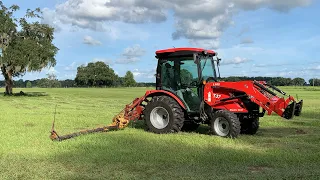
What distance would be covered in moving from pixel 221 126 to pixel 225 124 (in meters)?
0.16

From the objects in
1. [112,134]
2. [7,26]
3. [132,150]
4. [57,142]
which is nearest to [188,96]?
[112,134]

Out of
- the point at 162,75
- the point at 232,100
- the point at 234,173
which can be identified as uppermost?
the point at 162,75

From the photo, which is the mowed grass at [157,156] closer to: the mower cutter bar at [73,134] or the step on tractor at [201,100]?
the mower cutter bar at [73,134]

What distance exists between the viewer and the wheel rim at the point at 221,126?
10289 millimetres

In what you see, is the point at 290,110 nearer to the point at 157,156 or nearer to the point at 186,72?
the point at 186,72

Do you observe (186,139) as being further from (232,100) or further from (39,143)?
(39,143)

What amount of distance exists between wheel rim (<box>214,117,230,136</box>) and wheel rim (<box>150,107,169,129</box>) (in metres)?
1.65

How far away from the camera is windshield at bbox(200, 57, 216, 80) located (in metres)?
11.1

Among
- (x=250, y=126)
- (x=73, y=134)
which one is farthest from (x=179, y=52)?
(x=73, y=134)

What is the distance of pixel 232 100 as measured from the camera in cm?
1070

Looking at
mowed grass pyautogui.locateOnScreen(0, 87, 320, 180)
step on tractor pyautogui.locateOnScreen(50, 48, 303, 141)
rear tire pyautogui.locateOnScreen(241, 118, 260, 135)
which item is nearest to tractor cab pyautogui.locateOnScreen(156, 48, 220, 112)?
step on tractor pyautogui.locateOnScreen(50, 48, 303, 141)

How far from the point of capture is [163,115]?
37.6ft

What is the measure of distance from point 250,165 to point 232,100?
3.79m

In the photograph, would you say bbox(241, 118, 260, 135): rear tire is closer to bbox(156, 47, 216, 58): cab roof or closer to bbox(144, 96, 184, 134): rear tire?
bbox(144, 96, 184, 134): rear tire
